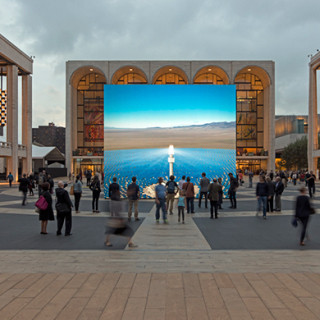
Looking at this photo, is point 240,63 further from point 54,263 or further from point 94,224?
point 54,263

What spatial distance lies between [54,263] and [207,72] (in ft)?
189

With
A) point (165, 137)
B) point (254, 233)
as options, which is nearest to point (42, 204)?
point (254, 233)

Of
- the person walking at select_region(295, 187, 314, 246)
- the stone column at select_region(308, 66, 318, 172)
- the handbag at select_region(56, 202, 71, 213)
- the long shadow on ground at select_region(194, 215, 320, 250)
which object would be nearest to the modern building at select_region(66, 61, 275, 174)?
the stone column at select_region(308, 66, 318, 172)

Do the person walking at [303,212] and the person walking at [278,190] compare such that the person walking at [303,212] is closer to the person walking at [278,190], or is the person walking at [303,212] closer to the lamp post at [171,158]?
the person walking at [278,190]

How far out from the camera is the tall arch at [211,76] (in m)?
56.3

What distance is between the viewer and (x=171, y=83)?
196 feet

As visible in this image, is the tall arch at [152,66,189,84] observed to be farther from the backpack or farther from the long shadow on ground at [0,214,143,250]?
the long shadow on ground at [0,214,143,250]

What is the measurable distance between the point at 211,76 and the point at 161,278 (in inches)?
2307

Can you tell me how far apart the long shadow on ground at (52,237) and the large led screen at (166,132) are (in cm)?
802

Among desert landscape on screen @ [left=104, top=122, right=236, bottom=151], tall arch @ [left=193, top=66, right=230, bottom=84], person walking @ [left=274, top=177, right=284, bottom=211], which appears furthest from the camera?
→ tall arch @ [left=193, top=66, right=230, bottom=84]

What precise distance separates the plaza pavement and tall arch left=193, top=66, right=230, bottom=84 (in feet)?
166

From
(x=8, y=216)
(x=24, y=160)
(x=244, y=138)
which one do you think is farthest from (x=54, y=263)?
(x=244, y=138)

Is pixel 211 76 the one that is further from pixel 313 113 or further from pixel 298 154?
pixel 298 154

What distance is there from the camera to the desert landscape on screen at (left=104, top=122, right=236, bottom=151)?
64.6 feet
